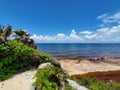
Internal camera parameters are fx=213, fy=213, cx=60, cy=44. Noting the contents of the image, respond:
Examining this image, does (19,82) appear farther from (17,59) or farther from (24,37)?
(24,37)

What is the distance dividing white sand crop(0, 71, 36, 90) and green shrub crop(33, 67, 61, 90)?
41 cm

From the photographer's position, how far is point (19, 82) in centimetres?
1155

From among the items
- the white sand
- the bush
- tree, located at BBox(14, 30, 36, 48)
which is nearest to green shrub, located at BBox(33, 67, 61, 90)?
the white sand

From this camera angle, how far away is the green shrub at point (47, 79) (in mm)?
10351

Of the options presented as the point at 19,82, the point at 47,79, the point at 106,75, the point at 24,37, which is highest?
the point at 24,37

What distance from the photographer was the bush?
1367 centimetres

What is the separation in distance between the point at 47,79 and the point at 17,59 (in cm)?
354

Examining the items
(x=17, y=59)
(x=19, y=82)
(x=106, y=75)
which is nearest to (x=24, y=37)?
(x=17, y=59)

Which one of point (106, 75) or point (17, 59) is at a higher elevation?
point (17, 59)

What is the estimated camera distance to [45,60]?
46.5ft

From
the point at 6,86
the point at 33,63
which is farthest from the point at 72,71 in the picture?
the point at 6,86

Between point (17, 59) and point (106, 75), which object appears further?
point (106, 75)

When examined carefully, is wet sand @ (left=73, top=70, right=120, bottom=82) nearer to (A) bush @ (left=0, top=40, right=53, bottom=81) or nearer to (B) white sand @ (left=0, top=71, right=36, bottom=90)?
(A) bush @ (left=0, top=40, right=53, bottom=81)

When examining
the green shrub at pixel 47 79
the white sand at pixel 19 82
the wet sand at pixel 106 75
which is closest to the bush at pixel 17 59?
the white sand at pixel 19 82
